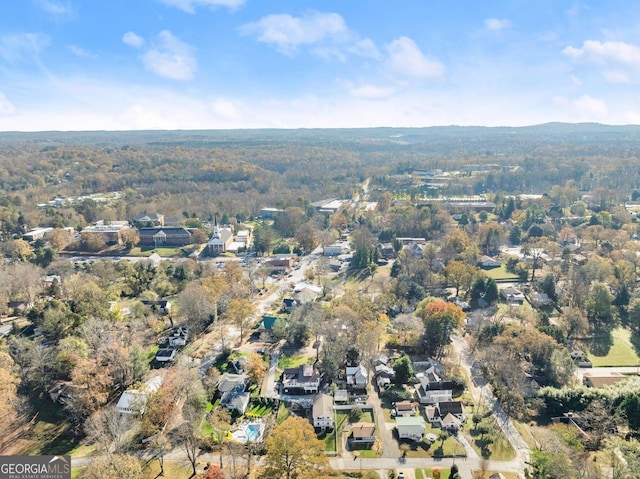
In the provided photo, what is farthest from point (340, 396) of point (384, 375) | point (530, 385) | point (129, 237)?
point (129, 237)

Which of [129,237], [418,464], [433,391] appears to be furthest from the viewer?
[129,237]

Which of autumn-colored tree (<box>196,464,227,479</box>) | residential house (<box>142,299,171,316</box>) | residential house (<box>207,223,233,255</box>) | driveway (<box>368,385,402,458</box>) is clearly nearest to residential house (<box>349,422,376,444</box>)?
driveway (<box>368,385,402,458</box>)

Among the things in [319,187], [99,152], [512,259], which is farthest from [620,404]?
[99,152]

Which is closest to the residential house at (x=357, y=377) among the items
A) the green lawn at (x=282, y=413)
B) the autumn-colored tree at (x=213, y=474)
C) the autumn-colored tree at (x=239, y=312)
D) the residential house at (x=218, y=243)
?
the green lawn at (x=282, y=413)

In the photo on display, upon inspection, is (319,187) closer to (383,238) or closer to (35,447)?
(383,238)

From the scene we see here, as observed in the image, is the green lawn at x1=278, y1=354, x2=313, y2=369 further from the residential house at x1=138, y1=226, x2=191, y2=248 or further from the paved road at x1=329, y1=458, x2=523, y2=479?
the residential house at x1=138, y1=226, x2=191, y2=248

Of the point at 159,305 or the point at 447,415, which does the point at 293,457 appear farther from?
the point at 159,305

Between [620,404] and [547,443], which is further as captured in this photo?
[620,404]
